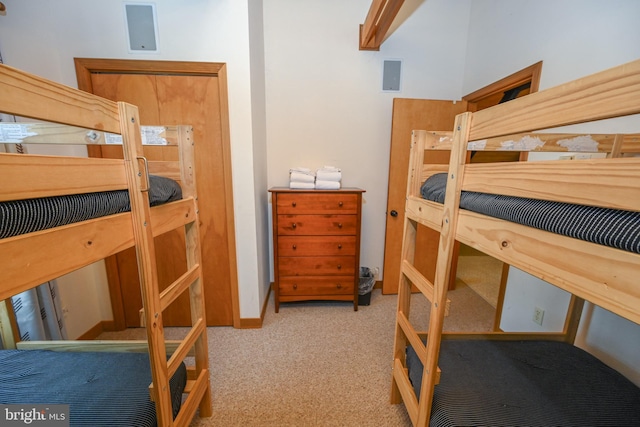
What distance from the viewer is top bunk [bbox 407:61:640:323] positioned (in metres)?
0.42

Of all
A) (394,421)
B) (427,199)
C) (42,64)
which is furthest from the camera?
(42,64)

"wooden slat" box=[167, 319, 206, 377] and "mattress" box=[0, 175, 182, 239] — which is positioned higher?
"mattress" box=[0, 175, 182, 239]

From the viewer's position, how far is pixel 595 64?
134 cm

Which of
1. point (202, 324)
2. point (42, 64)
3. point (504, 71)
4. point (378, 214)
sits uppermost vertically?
point (504, 71)

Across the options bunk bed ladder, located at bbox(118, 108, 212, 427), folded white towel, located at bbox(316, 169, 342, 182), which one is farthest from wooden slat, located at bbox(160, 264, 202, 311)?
folded white towel, located at bbox(316, 169, 342, 182)

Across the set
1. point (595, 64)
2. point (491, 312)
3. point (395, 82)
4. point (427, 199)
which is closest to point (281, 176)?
point (395, 82)

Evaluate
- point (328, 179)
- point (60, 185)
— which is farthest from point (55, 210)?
point (328, 179)

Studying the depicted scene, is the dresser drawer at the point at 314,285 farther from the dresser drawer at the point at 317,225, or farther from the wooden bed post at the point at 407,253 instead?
the wooden bed post at the point at 407,253

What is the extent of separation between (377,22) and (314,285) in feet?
7.69

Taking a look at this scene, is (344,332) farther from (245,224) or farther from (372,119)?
(372,119)

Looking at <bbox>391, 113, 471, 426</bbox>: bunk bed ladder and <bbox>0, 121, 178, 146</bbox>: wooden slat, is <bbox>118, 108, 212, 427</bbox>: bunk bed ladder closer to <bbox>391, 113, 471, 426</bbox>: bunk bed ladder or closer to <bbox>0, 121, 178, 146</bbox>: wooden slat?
<bbox>0, 121, 178, 146</bbox>: wooden slat

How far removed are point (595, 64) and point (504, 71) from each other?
0.71 m

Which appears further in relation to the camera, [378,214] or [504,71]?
[378,214]

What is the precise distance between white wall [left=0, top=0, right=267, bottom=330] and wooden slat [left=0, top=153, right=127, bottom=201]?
126 centimetres
